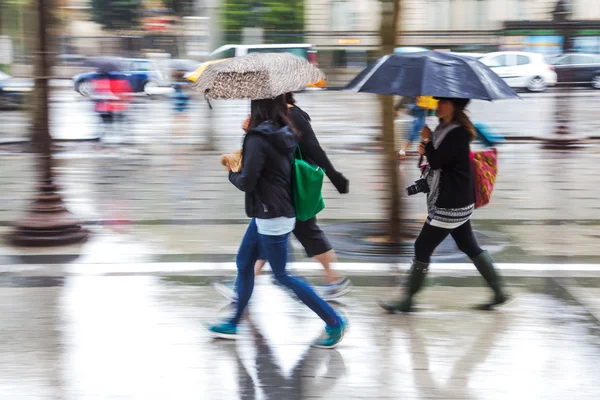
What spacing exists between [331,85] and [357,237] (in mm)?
13336

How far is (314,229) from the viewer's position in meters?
6.21

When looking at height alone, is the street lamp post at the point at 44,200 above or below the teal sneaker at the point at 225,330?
above

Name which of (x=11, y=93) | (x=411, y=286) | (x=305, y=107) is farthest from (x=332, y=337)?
(x=11, y=93)

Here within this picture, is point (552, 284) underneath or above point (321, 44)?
underneath

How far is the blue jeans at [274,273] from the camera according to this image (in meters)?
5.06

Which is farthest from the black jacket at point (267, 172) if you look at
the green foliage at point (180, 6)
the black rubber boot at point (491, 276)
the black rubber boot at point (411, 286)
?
the green foliage at point (180, 6)

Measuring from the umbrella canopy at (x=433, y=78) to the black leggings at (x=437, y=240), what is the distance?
94 centimetres

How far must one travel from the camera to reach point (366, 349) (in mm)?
5316

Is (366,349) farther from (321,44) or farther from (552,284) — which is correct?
(321,44)

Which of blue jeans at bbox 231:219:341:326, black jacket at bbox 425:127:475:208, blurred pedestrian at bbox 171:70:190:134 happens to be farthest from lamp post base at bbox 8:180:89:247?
blurred pedestrian at bbox 171:70:190:134

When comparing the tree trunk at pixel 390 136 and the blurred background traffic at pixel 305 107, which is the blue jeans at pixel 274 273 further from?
the tree trunk at pixel 390 136

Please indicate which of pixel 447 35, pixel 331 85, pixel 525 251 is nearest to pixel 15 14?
pixel 331 85

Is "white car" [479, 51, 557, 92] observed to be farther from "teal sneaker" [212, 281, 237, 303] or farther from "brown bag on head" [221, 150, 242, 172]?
"brown bag on head" [221, 150, 242, 172]

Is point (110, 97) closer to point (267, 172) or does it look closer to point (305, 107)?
point (305, 107)
